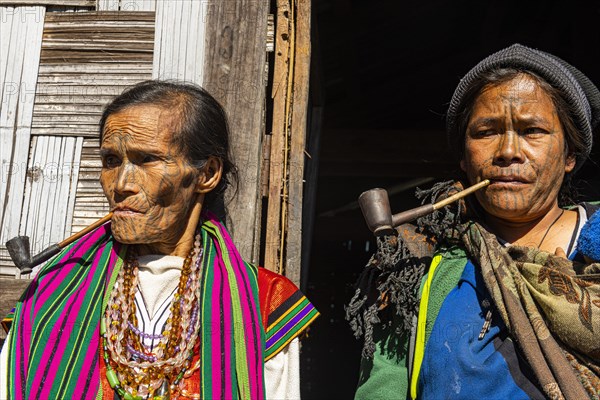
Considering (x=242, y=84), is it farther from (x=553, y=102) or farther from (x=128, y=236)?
(x=553, y=102)

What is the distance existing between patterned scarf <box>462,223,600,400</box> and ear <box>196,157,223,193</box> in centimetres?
86

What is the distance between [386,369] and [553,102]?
935mm

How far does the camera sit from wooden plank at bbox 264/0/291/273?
8.74 ft

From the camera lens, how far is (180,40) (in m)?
2.73

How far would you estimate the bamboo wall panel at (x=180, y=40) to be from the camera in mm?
2713

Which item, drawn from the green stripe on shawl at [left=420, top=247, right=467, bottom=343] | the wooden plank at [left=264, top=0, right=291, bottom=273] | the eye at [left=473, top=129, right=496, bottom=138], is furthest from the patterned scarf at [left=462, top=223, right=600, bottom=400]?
the wooden plank at [left=264, top=0, right=291, bottom=273]

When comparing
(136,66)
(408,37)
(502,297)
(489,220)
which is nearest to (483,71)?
(489,220)

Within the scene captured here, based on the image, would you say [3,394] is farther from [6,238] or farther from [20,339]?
[6,238]

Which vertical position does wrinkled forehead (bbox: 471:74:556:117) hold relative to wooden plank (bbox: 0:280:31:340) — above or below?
above

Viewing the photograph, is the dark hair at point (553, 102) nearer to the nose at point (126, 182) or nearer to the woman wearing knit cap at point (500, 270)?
the woman wearing knit cap at point (500, 270)

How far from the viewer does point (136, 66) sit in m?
2.73

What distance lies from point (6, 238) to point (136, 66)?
755 mm

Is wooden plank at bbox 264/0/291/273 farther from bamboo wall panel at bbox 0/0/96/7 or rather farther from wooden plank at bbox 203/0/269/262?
bamboo wall panel at bbox 0/0/96/7

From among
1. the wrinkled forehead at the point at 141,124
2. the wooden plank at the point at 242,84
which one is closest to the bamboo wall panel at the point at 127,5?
the wooden plank at the point at 242,84
